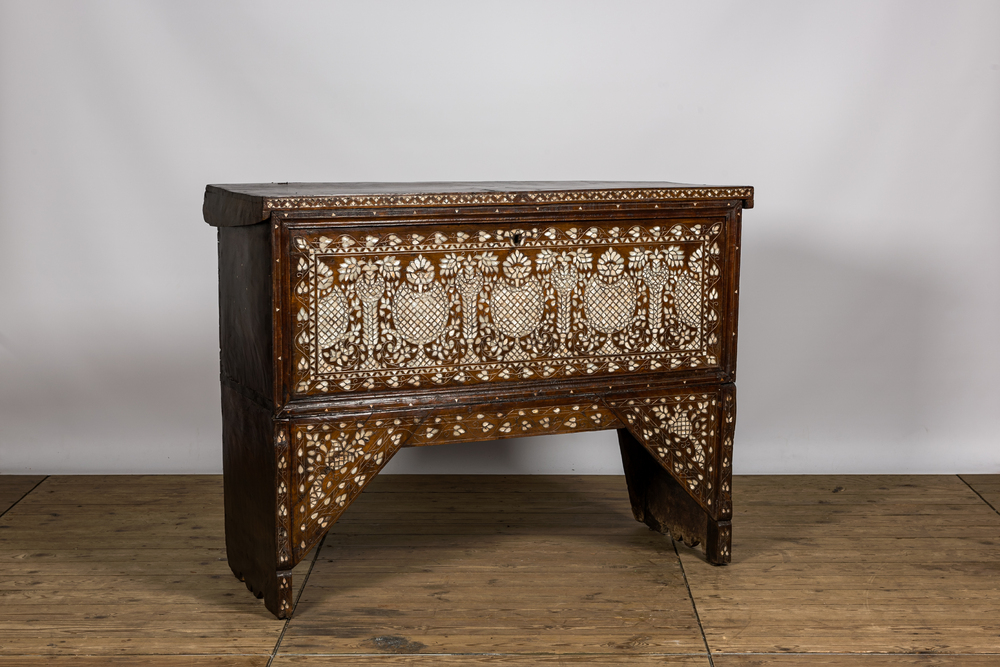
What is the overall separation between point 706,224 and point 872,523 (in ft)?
4.04

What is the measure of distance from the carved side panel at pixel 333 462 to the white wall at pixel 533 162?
1.30 meters

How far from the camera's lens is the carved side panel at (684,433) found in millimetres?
2828

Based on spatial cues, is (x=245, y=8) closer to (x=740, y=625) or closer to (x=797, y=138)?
(x=797, y=138)

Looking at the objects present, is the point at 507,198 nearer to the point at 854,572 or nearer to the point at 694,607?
the point at 694,607

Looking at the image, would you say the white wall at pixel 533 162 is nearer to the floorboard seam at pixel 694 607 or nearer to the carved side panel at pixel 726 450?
the floorboard seam at pixel 694 607

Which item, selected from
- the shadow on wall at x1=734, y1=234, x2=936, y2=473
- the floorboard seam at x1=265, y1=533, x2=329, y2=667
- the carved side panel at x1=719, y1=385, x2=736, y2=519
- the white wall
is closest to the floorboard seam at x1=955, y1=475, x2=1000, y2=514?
the white wall

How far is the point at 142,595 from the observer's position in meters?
2.75

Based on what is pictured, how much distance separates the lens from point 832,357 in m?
3.97

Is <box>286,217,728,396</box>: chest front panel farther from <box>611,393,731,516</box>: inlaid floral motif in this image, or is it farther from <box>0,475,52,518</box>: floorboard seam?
<box>0,475,52,518</box>: floorboard seam

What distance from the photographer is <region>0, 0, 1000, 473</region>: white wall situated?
144 inches

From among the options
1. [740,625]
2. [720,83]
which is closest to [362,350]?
[740,625]

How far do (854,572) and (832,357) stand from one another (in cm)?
123

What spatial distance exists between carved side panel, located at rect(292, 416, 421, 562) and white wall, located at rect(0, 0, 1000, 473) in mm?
1296

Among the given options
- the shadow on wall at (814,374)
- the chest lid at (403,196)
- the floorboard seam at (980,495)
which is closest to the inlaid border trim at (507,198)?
the chest lid at (403,196)
